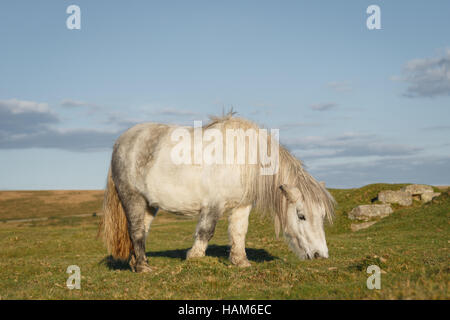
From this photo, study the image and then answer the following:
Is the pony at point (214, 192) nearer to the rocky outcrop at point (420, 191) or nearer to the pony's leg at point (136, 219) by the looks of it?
the pony's leg at point (136, 219)

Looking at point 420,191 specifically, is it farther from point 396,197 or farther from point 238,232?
point 238,232

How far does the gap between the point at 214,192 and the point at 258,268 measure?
204 centimetres

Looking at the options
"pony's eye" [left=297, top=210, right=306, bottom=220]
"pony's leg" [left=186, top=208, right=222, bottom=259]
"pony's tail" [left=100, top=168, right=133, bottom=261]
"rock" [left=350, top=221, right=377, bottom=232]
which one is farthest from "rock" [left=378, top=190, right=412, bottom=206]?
"pony's tail" [left=100, top=168, right=133, bottom=261]

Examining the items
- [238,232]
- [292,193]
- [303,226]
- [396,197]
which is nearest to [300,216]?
[303,226]

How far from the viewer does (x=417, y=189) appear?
96.6 feet

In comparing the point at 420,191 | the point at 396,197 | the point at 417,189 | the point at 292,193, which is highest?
the point at 292,193

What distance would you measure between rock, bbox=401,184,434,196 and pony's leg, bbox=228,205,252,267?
22.4m

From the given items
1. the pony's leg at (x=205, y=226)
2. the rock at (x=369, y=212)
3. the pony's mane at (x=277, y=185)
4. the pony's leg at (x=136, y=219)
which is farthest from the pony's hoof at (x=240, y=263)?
the rock at (x=369, y=212)

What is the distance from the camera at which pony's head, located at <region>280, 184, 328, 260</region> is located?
31.6 feet

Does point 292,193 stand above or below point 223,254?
above

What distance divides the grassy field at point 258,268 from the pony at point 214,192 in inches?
26.8

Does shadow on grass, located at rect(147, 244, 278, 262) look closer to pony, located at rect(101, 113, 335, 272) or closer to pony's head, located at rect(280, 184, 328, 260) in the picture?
pony, located at rect(101, 113, 335, 272)

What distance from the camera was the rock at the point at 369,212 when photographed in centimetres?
2539

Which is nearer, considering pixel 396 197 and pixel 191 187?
pixel 191 187
